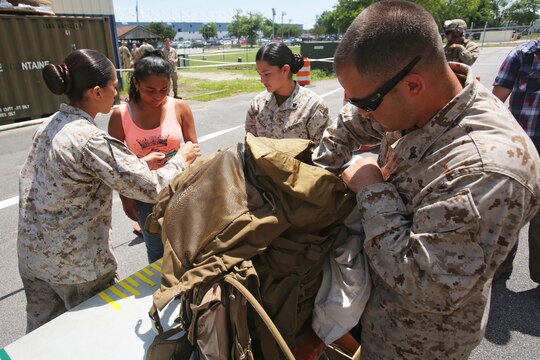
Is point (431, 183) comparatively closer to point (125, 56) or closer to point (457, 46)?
point (457, 46)

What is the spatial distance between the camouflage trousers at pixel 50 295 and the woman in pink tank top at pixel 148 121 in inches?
24.8

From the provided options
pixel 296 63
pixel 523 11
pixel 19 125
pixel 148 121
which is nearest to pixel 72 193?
pixel 148 121

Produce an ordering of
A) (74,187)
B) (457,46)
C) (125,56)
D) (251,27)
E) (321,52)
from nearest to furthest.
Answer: (74,187) < (457,46) < (125,56) < (321,52) < (251,27)

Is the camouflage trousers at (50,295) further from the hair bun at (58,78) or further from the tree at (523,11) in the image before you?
the tree at (523,11)

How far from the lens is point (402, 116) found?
123 centimetres

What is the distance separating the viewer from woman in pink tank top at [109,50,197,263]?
2.61 meters

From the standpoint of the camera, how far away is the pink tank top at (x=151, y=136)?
8.90 ft

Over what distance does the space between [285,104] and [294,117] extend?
0.15 metres

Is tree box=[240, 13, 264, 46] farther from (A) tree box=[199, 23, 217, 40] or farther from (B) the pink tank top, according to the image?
(B) the pink tank top

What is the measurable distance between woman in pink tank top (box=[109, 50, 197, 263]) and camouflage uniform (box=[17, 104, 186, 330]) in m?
0.67

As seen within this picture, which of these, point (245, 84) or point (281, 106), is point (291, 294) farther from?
point (245, 84)

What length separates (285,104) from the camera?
3.06 meters

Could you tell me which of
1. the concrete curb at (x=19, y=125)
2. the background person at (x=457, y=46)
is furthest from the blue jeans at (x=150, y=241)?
the concrete curb at (x=19, y=125)

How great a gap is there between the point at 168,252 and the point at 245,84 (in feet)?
52.4
